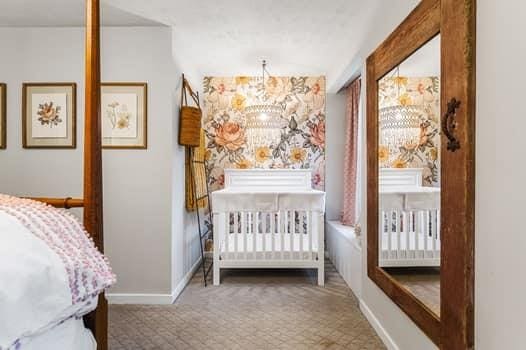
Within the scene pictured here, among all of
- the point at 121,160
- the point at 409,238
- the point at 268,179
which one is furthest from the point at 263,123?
the point at 409,238

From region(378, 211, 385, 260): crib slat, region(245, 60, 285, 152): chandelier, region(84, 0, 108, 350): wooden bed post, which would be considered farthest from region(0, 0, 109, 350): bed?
region(245, 60, 285, 152): chandelier

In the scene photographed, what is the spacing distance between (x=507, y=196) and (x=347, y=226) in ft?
9.28

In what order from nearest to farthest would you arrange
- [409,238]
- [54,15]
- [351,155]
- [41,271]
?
[41,271] → [409,238] → [54,15] → [351,155]

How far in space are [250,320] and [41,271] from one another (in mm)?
1843

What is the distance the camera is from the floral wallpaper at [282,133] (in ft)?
14.1

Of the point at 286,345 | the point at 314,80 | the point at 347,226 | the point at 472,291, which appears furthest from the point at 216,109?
the point at 472,291

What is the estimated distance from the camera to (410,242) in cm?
190

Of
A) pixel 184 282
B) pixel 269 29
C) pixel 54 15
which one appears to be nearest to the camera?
pixel 54 15

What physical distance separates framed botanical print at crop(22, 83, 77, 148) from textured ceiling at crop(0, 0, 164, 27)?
50 centimetres

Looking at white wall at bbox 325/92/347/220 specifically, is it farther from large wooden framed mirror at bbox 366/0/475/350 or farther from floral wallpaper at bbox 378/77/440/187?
floral wallpaper at bbox 378/77/440/187

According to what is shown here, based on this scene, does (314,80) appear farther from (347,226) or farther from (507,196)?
(507,196)

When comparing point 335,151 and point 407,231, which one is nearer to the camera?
point 407,231

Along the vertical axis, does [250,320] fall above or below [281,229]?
below

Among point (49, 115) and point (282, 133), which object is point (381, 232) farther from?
point (49, 115)
